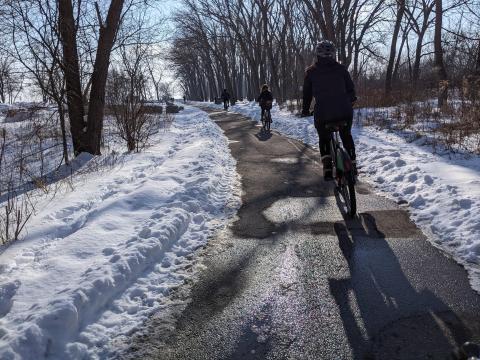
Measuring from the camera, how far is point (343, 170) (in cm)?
570

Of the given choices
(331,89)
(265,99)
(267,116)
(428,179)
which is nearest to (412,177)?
(428,179)

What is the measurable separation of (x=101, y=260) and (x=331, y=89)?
3.81 m

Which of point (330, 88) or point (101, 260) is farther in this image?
point (330, 88)

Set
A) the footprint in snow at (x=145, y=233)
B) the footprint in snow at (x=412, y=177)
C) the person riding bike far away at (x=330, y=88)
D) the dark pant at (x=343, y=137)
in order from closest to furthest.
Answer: the footprint in snow at (x=145, y=233)
the person riding bike far away at (x=330, y=88)
the dark pant at (x=343, y=137)
the footprint in snow at (x=412, y=177)

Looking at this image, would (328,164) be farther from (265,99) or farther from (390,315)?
(265,99)

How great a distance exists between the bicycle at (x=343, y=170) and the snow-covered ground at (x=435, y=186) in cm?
82

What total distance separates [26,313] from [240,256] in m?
2.14

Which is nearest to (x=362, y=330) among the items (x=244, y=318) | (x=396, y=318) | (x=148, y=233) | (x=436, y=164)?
(x=396, y=318)

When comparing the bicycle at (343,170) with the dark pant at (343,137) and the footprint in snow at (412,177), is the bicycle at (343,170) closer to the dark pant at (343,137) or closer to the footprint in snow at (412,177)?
the dark pant at (343,137)

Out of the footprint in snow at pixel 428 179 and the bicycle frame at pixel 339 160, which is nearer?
the bicycle frame at pixel 339 160

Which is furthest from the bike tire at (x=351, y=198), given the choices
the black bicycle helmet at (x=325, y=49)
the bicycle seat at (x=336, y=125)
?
the black bicycle helmet at (x=325, y=49)

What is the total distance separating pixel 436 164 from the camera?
7652 millimetres

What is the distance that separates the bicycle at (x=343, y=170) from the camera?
5547mm

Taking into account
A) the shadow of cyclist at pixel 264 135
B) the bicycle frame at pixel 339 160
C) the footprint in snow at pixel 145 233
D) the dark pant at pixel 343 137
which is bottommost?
the footprint in snow at pixel 145 233
